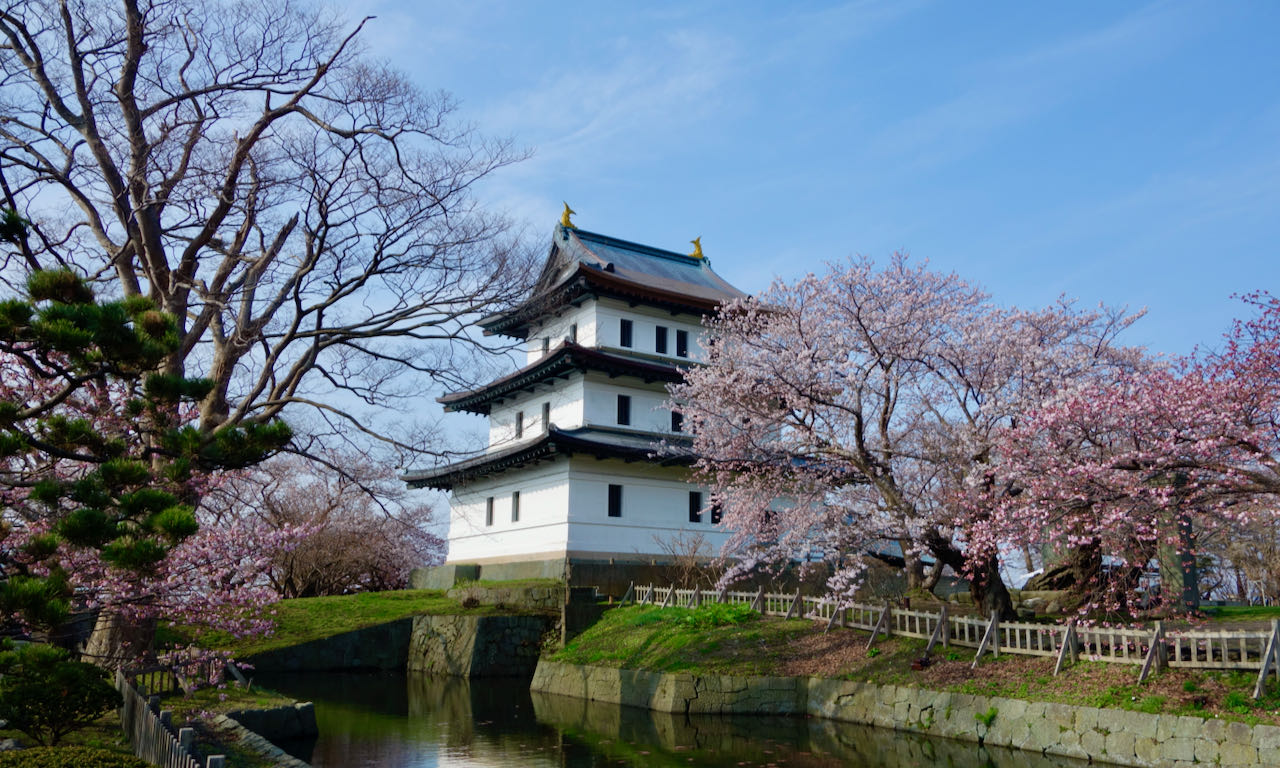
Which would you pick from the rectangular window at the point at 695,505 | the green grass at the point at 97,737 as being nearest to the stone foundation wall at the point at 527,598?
the rectangular window at the point at 695,505

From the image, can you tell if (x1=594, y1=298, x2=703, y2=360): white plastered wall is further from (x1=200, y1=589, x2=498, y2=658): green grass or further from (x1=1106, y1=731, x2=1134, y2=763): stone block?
(x1=1106, y1=731, x2=1134, y2=763): stone block

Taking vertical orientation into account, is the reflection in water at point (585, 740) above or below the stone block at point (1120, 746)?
below

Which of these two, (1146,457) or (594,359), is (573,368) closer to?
(594,359)

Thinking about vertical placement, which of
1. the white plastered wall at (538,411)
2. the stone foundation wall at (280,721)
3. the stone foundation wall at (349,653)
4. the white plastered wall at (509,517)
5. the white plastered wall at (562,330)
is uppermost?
the white plastered wall at (562,330)

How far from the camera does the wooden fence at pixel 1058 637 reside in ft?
43.1

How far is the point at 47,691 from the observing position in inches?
375

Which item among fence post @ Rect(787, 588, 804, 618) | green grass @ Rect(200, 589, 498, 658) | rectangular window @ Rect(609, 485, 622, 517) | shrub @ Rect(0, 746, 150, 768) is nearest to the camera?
shrub @ Rect(0, 746, 150, 768)

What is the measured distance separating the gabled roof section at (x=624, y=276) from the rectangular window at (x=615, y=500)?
21.2ft

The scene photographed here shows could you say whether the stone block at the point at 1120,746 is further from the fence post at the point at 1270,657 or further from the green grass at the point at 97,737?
the green grass at the point at 97,737

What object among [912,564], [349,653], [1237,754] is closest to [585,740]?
[912,564]

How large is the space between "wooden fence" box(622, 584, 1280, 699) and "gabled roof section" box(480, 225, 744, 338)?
1314 cm

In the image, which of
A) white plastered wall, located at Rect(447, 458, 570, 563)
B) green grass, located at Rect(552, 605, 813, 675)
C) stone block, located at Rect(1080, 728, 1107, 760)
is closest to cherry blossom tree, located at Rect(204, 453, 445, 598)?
white plastered wall, located at Rect(447, 458, 570, 563)

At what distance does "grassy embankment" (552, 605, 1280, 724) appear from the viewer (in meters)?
12.9

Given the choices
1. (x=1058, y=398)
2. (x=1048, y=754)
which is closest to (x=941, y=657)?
(x=1048, y=754)
